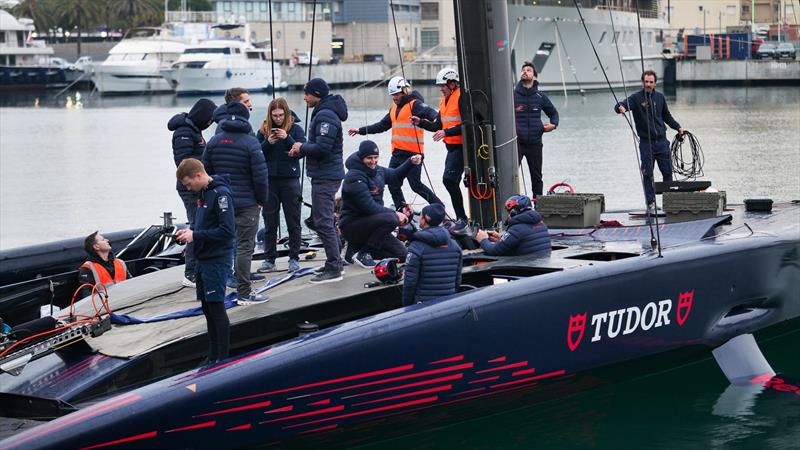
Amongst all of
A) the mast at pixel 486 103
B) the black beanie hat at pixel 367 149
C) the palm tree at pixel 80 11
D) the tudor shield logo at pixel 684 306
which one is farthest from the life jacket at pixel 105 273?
the palm tree at pixel 80 11

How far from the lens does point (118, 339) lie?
341 inches

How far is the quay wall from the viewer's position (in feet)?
207

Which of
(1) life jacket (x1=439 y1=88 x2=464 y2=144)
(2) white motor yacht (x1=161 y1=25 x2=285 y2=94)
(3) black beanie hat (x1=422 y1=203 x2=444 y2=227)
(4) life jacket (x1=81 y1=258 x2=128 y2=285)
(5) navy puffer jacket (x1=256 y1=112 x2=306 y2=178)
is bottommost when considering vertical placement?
(4) life jacket (x1=81 y1=258 x2=128 y2=285)

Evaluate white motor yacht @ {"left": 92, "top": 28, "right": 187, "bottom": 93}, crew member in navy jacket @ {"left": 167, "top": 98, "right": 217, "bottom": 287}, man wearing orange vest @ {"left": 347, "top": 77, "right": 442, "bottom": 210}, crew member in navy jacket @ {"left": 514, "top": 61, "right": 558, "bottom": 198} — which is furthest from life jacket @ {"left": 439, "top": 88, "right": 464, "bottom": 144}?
white motor yacht @ {"left": 92, "top": 28, "right": 187, "bottom": 93}

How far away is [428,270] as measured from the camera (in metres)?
8.67

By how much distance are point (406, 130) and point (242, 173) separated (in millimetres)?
3303

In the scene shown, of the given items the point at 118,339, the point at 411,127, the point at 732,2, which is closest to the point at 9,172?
the point at 411,127

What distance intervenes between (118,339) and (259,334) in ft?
3.24

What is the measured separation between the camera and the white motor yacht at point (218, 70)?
2724 inches

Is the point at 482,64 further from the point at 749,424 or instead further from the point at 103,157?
the point at 103,157

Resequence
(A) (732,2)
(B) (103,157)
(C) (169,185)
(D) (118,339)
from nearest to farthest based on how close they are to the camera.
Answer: (D) (118,339), (C) (169,185), (B) (103,157), (A) (732,2)

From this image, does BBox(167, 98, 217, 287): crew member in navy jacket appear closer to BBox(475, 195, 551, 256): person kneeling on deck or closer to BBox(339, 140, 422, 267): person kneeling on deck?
BBox(339, 140, 422, 267): person kneeling on deck

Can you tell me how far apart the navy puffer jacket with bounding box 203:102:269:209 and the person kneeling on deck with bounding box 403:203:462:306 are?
4.22 feet

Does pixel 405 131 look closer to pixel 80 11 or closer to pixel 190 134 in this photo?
pixel 190 134
